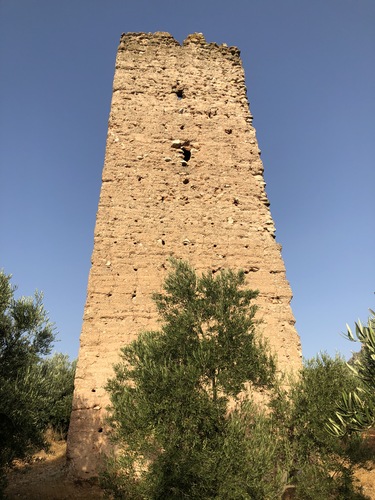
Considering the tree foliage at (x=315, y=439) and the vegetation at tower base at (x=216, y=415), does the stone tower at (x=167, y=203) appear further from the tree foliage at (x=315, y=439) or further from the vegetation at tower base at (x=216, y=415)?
the tree foliage at (x=315, y=439)

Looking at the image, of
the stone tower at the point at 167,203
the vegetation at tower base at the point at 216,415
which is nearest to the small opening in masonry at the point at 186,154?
the stone tower at the point at 167,203

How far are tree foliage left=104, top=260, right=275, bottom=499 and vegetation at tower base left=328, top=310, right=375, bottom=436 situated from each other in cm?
120

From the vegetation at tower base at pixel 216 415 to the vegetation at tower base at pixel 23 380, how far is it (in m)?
1.50

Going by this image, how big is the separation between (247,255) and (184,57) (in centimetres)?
656

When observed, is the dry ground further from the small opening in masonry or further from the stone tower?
the small opening in masonry

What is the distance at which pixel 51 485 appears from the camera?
7.04m

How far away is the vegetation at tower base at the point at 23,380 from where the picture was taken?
651cm

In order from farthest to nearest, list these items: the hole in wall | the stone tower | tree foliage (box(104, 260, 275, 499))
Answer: the hole in wall → the stone tower → tree foliage (box(104, 260, 275, 499))

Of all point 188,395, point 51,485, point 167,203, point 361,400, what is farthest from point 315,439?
point 167,203

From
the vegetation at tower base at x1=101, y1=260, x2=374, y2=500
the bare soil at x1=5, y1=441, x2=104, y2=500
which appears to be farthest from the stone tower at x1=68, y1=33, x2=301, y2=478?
the vegetation at tower base at x1=101, y1=260, x2=374, y2=500

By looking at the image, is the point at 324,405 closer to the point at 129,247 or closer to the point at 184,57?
the point at 129,247

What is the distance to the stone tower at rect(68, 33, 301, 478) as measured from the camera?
7824 mm

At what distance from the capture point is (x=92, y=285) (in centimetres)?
823

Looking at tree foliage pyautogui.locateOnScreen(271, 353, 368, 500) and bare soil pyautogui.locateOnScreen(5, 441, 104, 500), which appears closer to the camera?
tree foliage pyautogui.locateOnScreen(271, 353, 368, 500)
